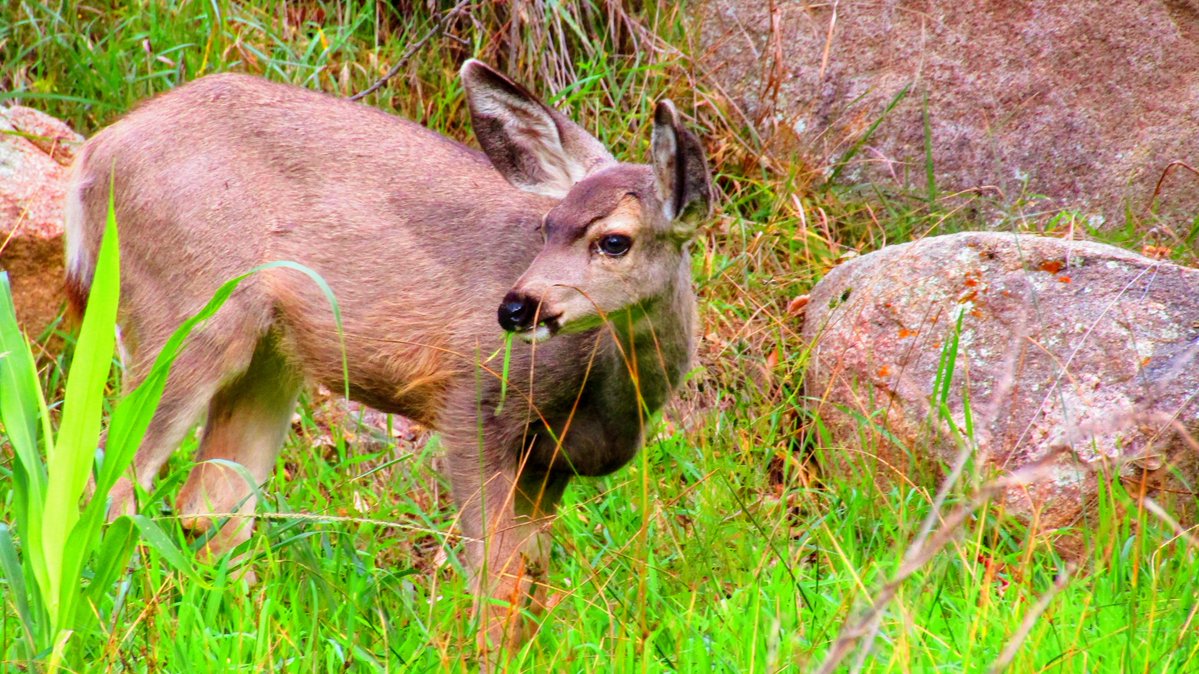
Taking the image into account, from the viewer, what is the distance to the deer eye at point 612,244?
3979 millimetres

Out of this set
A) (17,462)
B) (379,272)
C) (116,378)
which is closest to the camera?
(17,462)

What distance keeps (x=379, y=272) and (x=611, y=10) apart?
106 inches

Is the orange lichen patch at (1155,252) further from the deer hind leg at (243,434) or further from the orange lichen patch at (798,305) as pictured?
the deer hind leg at (243,434)

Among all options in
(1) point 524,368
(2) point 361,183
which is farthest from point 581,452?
(2) point 361,183

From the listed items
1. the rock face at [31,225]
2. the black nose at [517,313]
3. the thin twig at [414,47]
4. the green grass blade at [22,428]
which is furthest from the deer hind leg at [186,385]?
the thin twig at [414,47]

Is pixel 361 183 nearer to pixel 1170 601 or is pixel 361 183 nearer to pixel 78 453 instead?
pixel 78 453

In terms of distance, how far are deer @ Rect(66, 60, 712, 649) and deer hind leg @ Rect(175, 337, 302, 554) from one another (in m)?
0.01

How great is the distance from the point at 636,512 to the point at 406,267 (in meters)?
1.09

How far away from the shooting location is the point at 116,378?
5508mm

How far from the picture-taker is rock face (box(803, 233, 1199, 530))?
4.48 metres

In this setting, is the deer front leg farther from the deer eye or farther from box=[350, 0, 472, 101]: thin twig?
box=[350, 0, 472, 101]: thin twig

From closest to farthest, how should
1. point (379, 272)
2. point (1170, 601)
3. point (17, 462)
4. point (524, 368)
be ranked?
point (17, 462) < point (1170, 601) < point (524, 368) < point (379, 272)

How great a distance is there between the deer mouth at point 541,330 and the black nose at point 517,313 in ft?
0.05

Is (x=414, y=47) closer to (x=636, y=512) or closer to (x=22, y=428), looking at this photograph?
(x=636, y=512)
